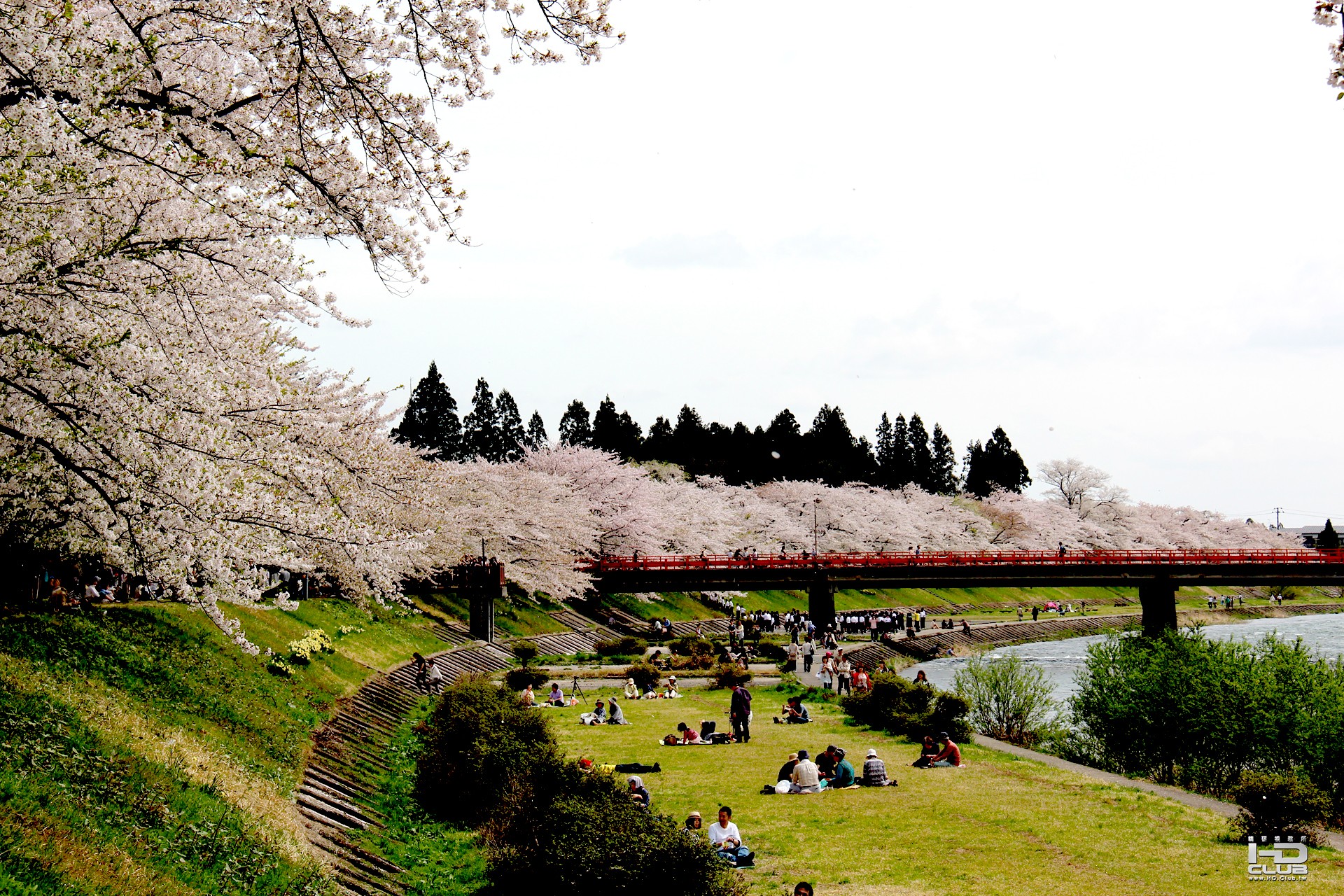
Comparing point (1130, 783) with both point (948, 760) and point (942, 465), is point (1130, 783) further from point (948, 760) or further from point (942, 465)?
point (942, 465)

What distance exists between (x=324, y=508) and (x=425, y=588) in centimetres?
3190

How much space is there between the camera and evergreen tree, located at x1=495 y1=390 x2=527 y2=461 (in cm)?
8531

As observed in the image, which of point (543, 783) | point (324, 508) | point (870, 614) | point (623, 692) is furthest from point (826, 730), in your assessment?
point (870, 614)

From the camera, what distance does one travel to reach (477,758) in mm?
17359

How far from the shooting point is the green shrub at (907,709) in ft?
77.1

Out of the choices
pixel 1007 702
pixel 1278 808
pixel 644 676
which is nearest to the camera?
pixel 1278 808

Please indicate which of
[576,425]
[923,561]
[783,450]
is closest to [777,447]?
[783,450]

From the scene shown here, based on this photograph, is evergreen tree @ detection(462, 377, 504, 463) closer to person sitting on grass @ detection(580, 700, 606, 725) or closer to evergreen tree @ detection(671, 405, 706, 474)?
evergreen tree @ detection(671, 405, 706, 474)

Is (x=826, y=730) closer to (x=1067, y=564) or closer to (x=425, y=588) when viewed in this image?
(x=425, y=588)

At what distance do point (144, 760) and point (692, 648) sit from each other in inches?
1298

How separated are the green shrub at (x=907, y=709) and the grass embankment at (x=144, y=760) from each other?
1391 centimetres

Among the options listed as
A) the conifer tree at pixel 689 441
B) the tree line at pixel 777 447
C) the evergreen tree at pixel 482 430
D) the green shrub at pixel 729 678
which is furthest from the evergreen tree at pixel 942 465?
the green shrub at pixel 729 678

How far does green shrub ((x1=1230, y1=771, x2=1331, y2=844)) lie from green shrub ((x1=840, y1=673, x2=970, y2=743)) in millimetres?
8141

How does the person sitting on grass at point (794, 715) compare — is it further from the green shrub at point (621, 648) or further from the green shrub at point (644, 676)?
the green shrub at point (621, 648)
